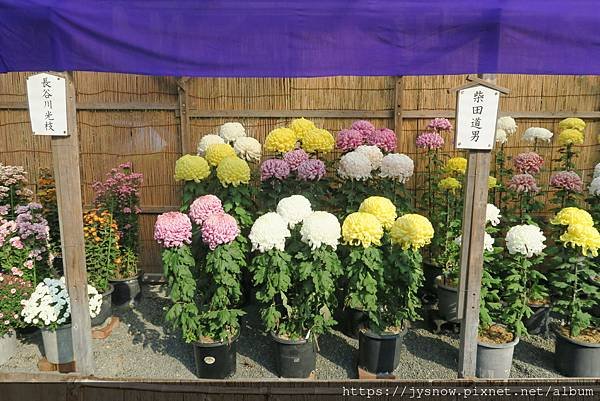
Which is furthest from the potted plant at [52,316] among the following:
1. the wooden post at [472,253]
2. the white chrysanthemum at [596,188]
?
the white chrysanthemum at [596,188]

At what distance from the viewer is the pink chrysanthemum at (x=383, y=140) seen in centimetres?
396

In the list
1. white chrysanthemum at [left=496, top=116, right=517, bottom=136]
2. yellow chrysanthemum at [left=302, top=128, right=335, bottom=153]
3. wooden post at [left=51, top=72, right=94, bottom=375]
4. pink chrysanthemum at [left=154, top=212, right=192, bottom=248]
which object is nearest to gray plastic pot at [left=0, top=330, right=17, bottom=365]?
wooden post at [left=51, top=72, right=94, bottom=375]

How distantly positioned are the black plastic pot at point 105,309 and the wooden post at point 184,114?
1477 millimetres

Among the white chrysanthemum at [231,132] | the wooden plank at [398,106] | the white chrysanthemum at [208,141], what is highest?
the wooden plank at [398,106]

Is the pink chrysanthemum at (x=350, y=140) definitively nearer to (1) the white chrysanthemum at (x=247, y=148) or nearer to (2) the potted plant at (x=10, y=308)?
(1) the white chrysanthemum at (x=247, y=148)

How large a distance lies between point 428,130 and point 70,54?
299 cm

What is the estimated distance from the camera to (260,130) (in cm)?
467

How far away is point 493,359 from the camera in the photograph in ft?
10.6

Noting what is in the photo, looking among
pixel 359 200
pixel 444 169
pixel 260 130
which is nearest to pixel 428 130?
pixel 444 169

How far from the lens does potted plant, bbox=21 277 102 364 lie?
333 cm

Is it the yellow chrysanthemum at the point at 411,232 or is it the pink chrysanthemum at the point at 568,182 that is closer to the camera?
the yellow chrysanthemum at the point at 411,232

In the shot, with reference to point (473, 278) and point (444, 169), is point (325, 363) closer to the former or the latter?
point (473, 278)

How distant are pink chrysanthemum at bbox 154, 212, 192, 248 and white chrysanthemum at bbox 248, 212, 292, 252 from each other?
0.45 meters

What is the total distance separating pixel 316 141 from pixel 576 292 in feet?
7.05
